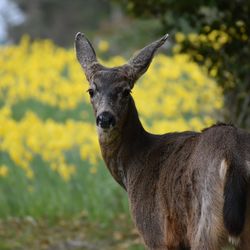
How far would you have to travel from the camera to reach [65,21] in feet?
109

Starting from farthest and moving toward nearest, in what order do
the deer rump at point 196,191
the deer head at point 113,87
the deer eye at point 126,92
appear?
the deer eye at point 126,92
the deer head at point 113,87
the deer rump at point 196,191

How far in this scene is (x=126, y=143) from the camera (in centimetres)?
675

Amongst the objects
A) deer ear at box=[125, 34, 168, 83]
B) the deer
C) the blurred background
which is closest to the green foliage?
the blurred background

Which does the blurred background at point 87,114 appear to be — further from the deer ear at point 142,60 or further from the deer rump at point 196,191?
the deer rump at point 196,191

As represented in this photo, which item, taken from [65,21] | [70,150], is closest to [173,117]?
[70,150]

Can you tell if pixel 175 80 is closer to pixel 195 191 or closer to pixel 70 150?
pixel 70 150

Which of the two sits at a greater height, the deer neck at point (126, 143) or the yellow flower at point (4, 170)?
the yellow flower at point (4, 170)

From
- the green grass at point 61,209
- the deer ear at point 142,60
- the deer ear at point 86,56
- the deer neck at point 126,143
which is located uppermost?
the deer ear at point 86,56

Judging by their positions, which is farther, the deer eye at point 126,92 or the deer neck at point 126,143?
the deer neck at point 126,143

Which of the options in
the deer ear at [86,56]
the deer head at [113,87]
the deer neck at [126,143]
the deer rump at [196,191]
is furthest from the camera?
the deer ear at [86,56]

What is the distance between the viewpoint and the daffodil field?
34.2 ft

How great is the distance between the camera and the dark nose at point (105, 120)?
6176 millimetres

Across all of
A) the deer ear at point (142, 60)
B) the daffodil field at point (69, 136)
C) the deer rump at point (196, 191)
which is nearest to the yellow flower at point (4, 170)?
the daffodil field at point (69, 136)

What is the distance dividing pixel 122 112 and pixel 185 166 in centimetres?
87
